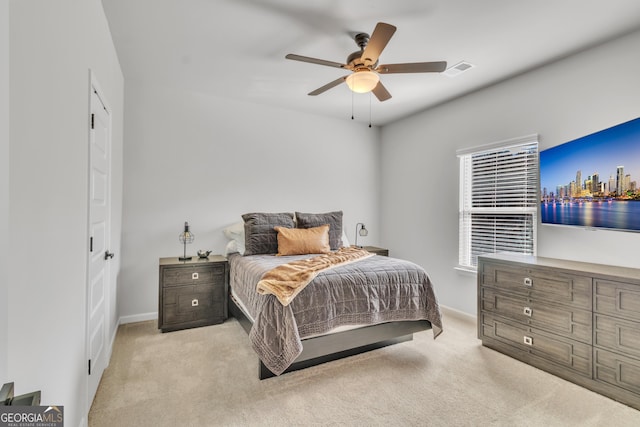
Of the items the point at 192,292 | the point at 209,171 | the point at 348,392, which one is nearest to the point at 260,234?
the point at 192,292

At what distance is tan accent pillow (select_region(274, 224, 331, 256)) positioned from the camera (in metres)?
3.46

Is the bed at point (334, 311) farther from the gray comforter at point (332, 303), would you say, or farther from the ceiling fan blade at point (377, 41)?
the ceiling fan blade at point (377, 41)

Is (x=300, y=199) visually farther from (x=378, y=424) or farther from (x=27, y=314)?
(x=27, y=314)

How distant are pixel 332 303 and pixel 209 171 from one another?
2413mm

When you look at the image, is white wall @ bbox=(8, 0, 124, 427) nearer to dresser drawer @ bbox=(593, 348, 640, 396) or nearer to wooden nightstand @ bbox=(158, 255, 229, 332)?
wooden nightstand @ bbox=(158, 255, 229, 332)

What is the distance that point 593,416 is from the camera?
191cm

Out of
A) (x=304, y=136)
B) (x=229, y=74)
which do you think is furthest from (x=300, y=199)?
(x=229, y=74)

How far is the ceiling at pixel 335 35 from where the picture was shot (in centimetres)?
214

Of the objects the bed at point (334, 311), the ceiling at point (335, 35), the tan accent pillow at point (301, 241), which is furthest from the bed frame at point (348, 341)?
the ceiling at point (335, 35)

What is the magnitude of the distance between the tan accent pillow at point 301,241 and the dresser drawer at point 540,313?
1.72 metres

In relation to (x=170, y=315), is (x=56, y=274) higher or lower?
higher

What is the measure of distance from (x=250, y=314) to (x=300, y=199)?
217 centimetres

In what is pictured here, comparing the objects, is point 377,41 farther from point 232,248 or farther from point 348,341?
point 232,248

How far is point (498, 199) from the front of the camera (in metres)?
3.46
